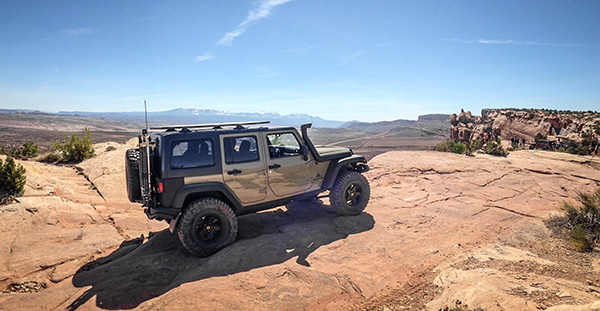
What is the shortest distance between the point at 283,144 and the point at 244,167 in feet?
4.25

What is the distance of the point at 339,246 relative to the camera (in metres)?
5.04

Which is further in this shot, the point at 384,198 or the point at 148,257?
the point at 384,198

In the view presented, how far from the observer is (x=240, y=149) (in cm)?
523

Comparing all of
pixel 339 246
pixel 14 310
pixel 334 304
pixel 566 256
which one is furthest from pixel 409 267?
pixel 14 310

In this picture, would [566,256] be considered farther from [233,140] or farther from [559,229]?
[233,140]

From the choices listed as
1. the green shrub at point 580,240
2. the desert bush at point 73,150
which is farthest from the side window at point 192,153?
the desert bush at point 73,150

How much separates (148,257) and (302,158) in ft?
10.2

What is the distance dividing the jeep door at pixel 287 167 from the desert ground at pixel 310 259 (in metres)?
0.81

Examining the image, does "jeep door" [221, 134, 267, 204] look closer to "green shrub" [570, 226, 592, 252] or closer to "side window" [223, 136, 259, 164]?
"side window" [223, 136, 259, 164]

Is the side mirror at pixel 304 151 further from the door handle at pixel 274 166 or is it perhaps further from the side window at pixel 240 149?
the side window at pixel 240 149

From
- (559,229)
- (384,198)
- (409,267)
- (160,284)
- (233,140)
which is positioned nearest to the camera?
(160,284)

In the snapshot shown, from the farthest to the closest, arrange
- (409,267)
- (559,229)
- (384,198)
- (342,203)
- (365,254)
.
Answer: (384,198)
(342,203)
(559,229)
(365,254)
(409,267)

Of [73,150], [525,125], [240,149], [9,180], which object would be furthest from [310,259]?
[525,125]

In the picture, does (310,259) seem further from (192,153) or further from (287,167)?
(192,153)
